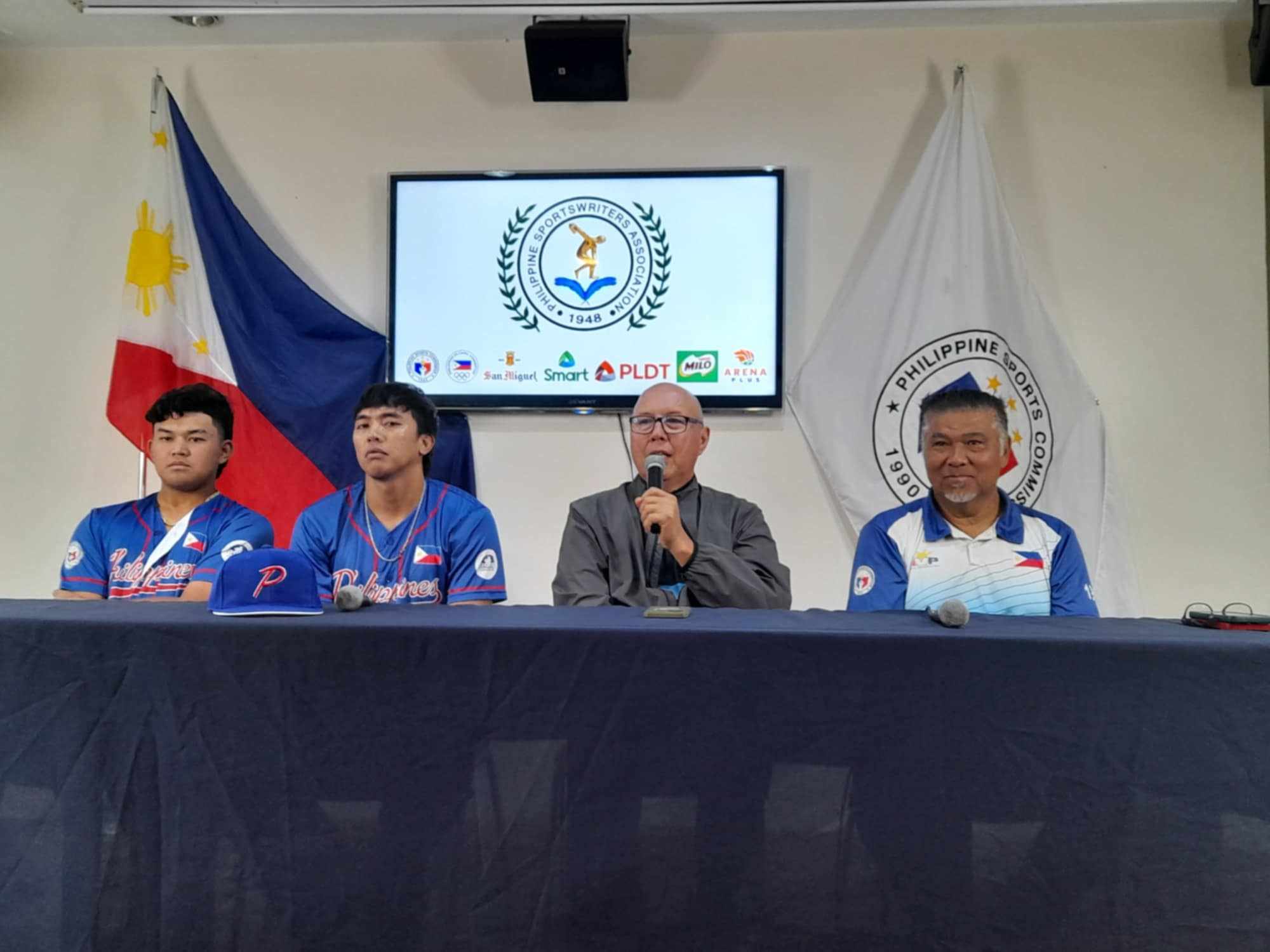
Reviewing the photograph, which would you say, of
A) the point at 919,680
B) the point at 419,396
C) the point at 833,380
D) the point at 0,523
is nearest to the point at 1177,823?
the point at 919,680

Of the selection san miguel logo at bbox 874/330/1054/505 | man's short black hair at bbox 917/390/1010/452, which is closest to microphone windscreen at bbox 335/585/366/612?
man's short black hair at bbox 917/390/1010/452

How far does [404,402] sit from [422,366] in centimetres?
88

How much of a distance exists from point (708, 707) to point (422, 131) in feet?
8.57

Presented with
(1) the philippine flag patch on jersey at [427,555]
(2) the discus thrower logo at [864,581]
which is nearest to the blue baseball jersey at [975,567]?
(2) the discus thrower logo at [864,581]

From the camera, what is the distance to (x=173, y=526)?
2256 mm

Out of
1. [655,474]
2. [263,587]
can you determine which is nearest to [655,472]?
[655,474]

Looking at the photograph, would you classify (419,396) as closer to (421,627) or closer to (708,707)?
(421,627)

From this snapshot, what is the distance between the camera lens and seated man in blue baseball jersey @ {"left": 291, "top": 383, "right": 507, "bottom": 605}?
218cm

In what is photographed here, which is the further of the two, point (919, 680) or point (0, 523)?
point (0, 523)

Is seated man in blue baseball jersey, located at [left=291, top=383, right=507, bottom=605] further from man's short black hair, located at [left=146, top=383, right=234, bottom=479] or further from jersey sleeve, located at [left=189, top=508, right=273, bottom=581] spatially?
man's short black hair, located at [left=146, top=383, right=234, bottom=479]

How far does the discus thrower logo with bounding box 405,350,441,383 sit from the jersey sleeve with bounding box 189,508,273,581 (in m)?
0.96

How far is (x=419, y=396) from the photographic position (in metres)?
2.35

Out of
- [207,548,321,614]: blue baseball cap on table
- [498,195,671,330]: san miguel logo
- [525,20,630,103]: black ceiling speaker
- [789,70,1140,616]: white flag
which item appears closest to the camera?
[207,548,321,614]: blue baseball cap on table

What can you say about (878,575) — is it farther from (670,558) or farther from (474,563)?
(474,563)
